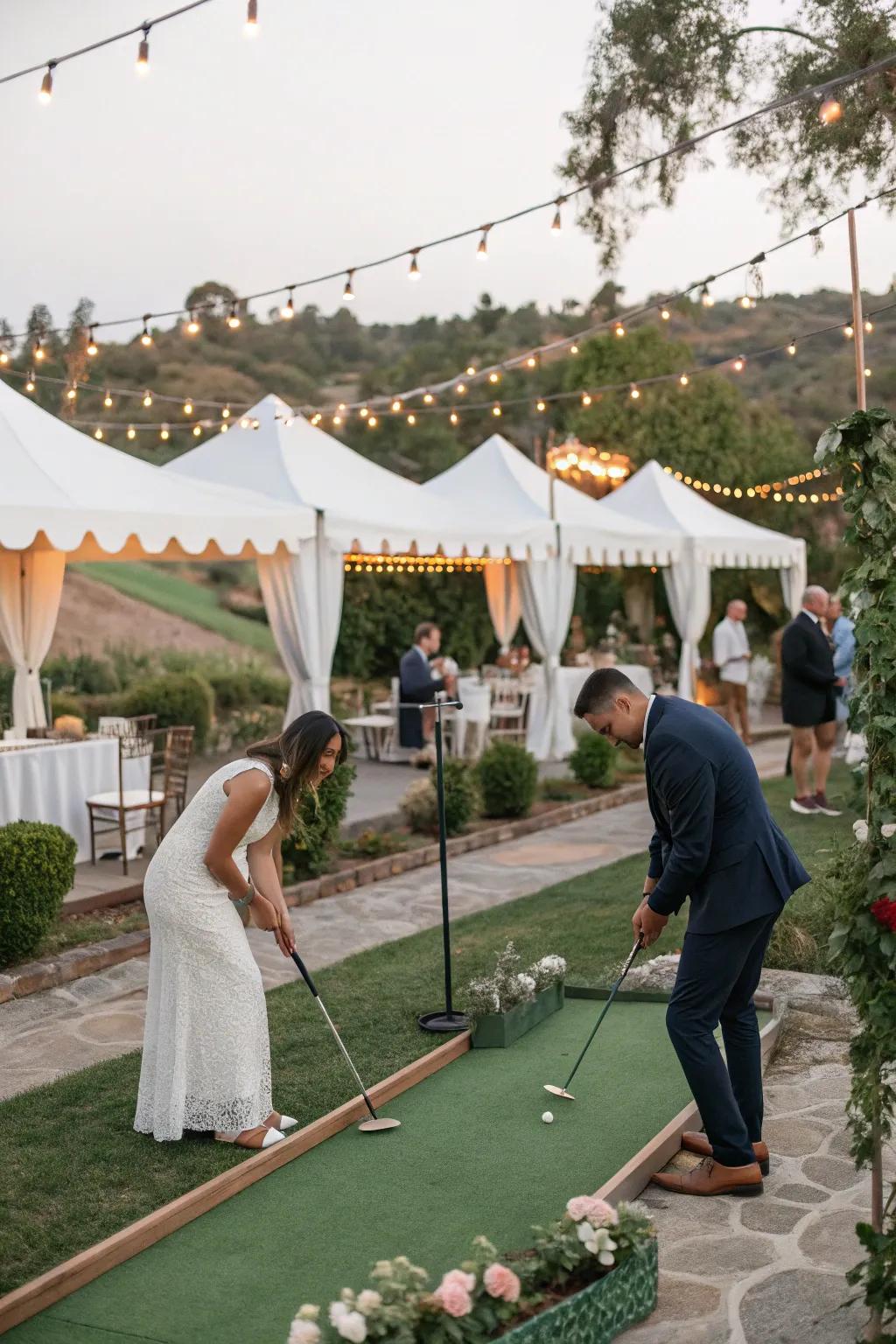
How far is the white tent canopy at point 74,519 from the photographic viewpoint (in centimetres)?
826

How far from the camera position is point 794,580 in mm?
17672

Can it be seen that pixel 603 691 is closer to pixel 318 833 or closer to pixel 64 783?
pixel 318 833

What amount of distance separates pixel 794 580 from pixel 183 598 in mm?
16243

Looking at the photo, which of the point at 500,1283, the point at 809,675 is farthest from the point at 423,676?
the point at 500,1283

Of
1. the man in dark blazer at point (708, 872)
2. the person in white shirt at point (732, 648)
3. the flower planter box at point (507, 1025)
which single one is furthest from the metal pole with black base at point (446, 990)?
the person in white shirt at point (732, 648)

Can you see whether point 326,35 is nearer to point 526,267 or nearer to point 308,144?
point 308,144

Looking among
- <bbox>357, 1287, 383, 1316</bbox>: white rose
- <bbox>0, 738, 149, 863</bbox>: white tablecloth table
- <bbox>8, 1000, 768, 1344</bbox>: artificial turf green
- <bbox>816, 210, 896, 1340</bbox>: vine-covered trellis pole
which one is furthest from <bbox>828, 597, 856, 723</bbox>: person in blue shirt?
<bbox>357, 1287, 383, 1316</bbox>: white rose

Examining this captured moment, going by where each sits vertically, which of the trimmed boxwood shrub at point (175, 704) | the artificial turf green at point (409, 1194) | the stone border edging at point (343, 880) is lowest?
the artificial turf green at point (409, 1194)

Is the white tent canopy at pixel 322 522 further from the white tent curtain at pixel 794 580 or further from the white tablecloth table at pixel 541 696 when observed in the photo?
the white tent curtain at pixel 794 580

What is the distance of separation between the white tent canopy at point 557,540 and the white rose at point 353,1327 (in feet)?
35.3

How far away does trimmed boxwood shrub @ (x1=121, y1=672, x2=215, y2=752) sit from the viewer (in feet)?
46.4

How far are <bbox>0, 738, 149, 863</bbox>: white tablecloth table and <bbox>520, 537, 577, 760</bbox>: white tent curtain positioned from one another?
563 centimetres

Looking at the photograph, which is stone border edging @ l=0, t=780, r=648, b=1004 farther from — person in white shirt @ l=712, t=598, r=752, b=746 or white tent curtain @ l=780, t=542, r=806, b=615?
white tent curtain @ l=780, t=542, r=806, b=615

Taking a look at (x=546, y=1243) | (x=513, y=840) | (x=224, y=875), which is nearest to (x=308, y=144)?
(x=513, y=840)
